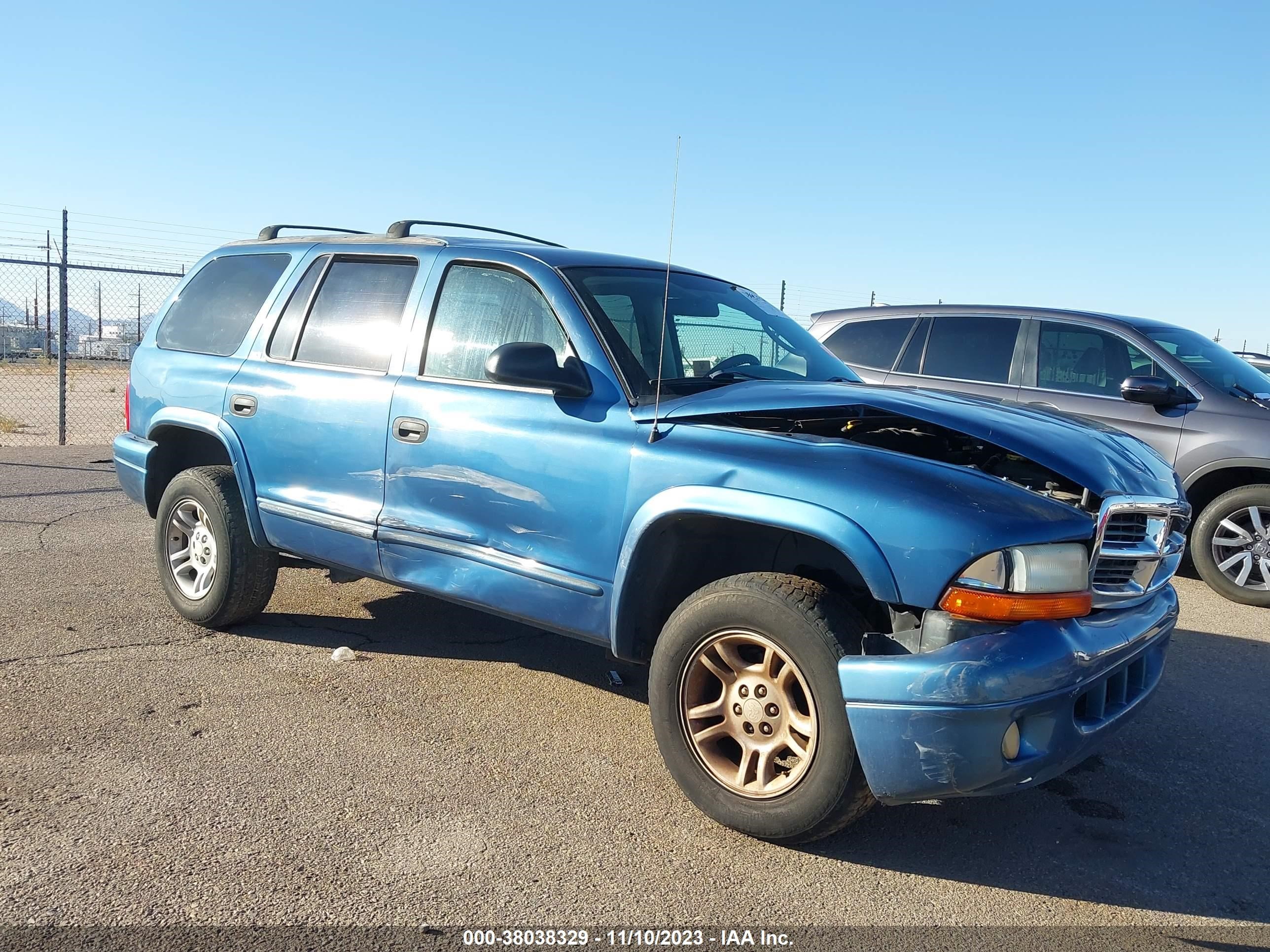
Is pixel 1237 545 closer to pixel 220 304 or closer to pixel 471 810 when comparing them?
pixel 471 810

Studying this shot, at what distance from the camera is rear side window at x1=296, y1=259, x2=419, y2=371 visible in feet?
14.3

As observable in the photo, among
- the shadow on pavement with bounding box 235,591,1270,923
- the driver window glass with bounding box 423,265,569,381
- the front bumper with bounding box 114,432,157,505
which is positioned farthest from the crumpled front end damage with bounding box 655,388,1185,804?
the front bumper with bounding box 114,432,157,505

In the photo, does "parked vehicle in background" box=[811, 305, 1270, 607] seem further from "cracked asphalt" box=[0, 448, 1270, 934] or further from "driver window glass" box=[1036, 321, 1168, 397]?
"cracked asphalt" box=[0, 448, 1270, 934]

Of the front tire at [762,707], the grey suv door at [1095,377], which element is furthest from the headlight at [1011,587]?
the grey suv door at [1095,377]

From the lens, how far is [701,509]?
3205mm

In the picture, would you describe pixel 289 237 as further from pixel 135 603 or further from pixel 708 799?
pixel 708 799

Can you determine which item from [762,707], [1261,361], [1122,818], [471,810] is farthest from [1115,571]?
[1261,361]

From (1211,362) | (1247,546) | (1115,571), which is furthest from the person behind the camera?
(1211,362)

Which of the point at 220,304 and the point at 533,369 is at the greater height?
the point at 220,304

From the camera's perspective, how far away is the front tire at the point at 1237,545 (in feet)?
21.9

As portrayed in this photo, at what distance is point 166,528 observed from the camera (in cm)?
518

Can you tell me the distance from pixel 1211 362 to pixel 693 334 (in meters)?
4.93

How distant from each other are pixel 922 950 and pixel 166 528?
409cm

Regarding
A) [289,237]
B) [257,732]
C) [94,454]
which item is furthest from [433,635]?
[94,454]
